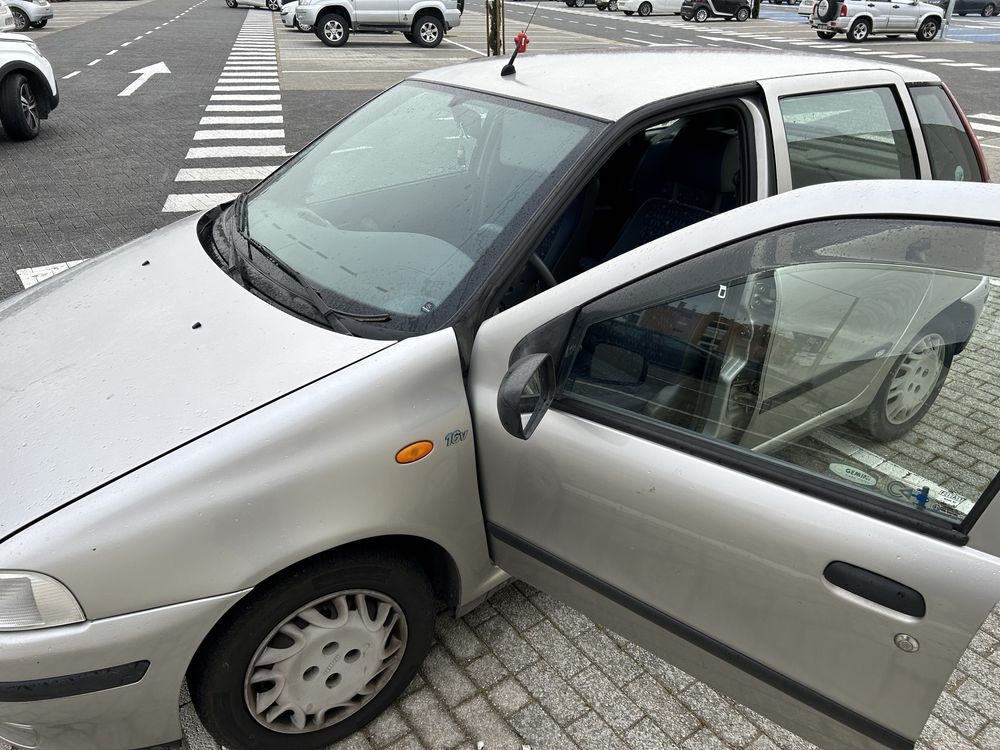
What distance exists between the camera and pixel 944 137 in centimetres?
327

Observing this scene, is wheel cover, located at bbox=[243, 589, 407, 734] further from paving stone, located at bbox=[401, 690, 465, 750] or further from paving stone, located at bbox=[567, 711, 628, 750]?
paving stone, located at bbox=[567, 711, 628, 750]

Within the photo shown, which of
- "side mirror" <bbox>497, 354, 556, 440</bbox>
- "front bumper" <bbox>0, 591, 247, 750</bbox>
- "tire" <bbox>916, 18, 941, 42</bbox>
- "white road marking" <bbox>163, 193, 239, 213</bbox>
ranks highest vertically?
"side mirror" <bbox>497, 354, 556, 440</bbox>

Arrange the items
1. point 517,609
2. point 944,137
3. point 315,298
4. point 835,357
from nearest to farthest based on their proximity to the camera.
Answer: point 835,357
point 315,298
point 517,609
point 944,137

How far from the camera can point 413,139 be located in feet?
9.19

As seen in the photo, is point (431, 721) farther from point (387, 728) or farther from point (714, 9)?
point (714, 9)

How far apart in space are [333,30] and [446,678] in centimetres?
2085

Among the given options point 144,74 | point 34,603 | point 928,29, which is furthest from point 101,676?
point 928,29

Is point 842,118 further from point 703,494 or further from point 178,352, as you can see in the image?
point 178,352

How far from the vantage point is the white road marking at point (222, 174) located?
315 inches

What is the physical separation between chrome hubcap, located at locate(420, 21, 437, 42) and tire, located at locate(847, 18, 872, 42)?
13.3 m

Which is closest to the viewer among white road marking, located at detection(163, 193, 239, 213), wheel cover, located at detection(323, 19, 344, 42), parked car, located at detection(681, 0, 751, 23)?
white road marking, located at detection(163, 193, 239, 213)

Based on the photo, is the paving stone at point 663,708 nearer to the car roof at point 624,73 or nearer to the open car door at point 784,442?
the open car door at point 784,442

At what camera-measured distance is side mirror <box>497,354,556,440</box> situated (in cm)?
179

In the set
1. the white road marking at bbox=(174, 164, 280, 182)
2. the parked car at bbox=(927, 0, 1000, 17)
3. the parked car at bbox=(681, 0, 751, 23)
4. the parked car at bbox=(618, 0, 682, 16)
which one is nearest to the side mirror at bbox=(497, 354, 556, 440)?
the white road marking at bbox=(174, 164, 280, 182)
